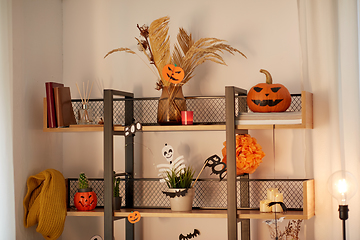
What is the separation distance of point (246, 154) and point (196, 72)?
21.5 inches

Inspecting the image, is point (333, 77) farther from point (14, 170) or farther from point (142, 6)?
point (14, 170)

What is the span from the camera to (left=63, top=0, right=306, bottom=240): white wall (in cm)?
201

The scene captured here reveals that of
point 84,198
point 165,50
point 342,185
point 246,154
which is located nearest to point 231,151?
point 246,154

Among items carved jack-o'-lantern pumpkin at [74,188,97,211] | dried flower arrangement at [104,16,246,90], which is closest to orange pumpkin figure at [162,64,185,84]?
dried flower arrangement at [104,16,246,90]

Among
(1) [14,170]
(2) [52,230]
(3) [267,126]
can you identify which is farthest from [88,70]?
(3) [267,126]

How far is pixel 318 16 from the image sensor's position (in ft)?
5.82

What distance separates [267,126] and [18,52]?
1175 millimetres

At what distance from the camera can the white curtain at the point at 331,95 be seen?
163 cm

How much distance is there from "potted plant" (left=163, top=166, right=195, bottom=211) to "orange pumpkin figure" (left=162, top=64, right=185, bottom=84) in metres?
0.41

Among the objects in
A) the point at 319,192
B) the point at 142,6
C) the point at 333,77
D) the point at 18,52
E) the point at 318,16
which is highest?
the point at 142,6

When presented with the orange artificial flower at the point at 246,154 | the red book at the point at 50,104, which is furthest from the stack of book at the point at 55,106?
the orange artificial flower at the point at 246,154

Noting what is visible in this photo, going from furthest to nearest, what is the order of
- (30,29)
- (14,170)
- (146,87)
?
(146,87) < (30,29) < (14,170)

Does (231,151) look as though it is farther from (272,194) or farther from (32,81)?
(32,81)
